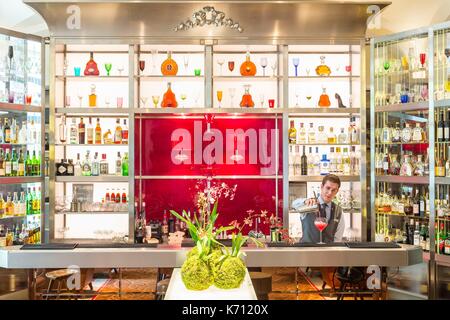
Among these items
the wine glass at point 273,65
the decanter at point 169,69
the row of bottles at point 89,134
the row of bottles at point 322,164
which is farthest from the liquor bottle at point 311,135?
the row of bottles at point 89,134

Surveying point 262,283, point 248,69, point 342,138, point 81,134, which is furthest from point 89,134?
point 262,283

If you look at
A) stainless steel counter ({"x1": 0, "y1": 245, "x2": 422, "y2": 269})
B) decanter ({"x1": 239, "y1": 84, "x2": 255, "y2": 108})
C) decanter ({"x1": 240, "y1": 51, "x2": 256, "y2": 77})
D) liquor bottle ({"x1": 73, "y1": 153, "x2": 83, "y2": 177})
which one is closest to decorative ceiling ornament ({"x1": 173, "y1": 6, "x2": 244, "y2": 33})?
decanter ({"x1": 240, "y1": 51, "x2": 256, "y2": 77})

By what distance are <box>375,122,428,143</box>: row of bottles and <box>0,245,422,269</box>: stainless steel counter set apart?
1860 millimetres

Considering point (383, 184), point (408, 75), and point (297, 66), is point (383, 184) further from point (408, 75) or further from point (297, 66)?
point (297, 66)

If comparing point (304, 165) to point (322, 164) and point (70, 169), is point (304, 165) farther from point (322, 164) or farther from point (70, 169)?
point (70, 169)

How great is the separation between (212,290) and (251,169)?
3472mm

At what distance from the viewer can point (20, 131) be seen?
5.75 metres

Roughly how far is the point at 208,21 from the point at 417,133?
7.78 ft

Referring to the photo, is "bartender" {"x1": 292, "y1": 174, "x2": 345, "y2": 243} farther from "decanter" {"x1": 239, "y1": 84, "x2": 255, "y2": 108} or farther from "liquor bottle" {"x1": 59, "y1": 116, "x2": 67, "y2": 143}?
"liquor bottle" {"x1": 59, "y1": 116, "x2": 67, "y2": 143}

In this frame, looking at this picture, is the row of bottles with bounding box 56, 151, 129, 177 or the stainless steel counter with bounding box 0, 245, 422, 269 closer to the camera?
the stainless steel counter with bounding box 0, 245, 422, 269

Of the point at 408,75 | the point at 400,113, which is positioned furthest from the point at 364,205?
the point at 408,75

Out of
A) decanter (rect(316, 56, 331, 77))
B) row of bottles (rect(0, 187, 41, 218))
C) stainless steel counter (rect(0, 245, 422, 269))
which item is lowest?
stainless steel counter (rect(0, 245, 422, 269))

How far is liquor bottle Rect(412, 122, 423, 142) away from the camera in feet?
18.2

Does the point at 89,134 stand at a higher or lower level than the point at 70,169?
higher
